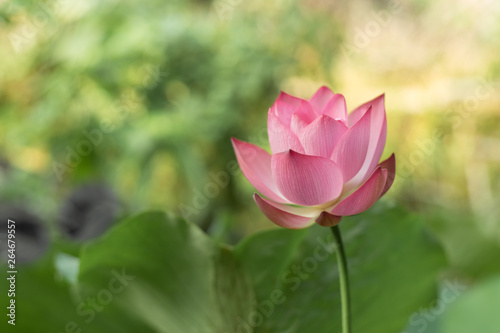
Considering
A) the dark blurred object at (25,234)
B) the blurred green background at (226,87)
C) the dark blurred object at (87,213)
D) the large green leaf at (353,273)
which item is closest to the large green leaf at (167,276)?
the large green leaf at (353,273)

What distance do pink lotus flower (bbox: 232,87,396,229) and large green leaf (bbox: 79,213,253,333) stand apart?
2.6 inches

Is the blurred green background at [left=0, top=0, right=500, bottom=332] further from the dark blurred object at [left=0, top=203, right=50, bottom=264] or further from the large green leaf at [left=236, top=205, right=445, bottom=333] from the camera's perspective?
the large green leaf at [left=236, top=205, right=445, bottom=333]

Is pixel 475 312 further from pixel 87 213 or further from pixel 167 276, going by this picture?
pixel 87 213

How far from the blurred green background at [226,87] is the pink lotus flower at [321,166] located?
1.26m

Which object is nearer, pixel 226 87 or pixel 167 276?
pixel 167 276

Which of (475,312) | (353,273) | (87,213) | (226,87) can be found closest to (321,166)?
(353,273)

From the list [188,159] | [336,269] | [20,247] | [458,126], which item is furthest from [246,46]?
[336,269]

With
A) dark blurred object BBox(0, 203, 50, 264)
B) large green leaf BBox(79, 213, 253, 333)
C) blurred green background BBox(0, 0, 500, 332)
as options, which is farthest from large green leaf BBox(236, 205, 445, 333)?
blurred green background BBox(0, 0, 500, 332)

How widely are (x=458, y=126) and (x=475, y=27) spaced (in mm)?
289

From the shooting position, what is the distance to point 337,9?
1831mm

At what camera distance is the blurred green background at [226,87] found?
152cm

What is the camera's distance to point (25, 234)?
14.4 inches

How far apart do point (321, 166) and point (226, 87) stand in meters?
1.54

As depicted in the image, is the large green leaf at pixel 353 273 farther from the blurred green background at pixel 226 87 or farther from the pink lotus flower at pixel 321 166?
the blurred green background at pixel 226 87
